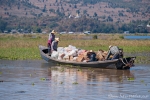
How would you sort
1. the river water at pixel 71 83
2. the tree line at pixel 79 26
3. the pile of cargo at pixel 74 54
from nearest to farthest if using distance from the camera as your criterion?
the river water at pixel 71 83
the pile of cargo at pixel 74 54
the tree line at pixel 79 26

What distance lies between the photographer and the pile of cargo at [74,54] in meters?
24.4

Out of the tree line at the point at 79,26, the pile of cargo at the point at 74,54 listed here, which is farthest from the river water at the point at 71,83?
the tree line at the point at 79,26

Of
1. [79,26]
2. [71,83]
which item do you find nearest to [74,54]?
[71,83]

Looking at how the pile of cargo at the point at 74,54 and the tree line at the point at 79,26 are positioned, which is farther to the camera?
the tree line at the point at 79,26

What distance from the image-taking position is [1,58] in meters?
30.2

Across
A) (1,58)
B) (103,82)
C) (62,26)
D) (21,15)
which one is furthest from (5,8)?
(103,82)

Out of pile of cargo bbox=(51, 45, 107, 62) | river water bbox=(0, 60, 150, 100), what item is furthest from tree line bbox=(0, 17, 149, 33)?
river water bbox=(0, 60, 150, 100)

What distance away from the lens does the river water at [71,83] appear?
15.7m

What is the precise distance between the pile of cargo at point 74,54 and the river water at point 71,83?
66 centimetres

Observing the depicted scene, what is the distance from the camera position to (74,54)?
25781 millimetres

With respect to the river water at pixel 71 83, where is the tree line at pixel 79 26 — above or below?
below

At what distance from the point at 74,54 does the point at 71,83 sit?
7.24 meters

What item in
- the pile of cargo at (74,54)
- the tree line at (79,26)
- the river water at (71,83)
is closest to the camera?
the river water at (71,83)

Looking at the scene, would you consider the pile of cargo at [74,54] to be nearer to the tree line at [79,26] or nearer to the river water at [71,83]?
the river water at [71,83]
